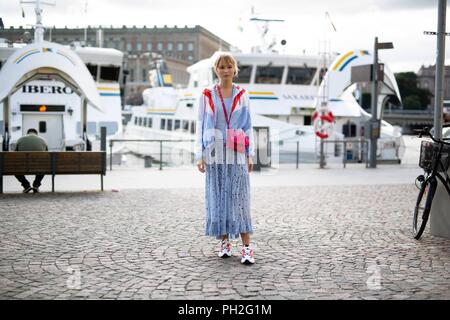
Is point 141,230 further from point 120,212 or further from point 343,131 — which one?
point 343,131

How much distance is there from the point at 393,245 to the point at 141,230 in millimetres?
3093

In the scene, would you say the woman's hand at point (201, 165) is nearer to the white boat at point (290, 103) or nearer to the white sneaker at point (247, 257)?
the white sneaker at point (247, 257)

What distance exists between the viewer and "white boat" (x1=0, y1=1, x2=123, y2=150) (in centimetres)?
1683

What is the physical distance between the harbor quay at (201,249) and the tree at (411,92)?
98831 millimetres

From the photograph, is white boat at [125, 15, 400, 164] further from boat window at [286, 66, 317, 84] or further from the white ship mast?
the white ship mast

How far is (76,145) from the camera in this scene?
65.8 ft

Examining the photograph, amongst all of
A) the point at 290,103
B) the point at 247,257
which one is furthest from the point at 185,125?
the point at 247,257

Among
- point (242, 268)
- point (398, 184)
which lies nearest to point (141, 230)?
point (242, 268)

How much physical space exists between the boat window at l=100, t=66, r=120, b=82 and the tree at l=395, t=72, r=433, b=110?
278ft

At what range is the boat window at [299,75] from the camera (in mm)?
31234

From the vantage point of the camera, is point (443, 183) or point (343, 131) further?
point (343, 131)

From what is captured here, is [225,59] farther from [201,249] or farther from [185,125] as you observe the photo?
[185,125]

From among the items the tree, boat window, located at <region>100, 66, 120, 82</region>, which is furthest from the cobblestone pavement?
the tree
